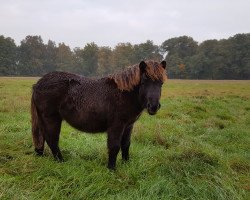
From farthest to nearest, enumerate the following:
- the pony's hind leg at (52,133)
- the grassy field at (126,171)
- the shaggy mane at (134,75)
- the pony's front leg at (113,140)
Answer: the pony's hind leg at (52,133), the pony's front leg at (113,140), the shaggy mane at (134,75), the grassy field at (126,171)

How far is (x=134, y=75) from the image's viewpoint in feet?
19.0

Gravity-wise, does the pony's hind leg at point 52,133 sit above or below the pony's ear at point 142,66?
below

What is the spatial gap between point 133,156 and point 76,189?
208 centimetres

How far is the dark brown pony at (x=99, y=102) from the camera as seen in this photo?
5.66 m

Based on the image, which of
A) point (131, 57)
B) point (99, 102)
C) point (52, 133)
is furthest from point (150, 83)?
point (131, 57)

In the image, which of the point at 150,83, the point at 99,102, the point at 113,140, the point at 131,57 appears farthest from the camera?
the point at 131,57

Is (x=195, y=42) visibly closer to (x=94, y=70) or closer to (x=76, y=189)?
(x=94, y=70)

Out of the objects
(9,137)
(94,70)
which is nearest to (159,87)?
(9,137)

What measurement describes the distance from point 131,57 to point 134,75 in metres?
74.2

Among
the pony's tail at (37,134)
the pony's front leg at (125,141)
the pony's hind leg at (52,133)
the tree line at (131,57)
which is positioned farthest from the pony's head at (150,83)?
the tree line at (131,57)

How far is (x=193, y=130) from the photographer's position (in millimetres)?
10719

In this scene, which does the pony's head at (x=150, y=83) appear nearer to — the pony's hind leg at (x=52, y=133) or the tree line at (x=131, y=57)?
the pony's hind leg at (x=52, y=133)

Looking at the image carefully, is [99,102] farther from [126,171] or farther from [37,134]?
[37,134]

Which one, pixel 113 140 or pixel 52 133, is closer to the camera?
pixel 113 140
